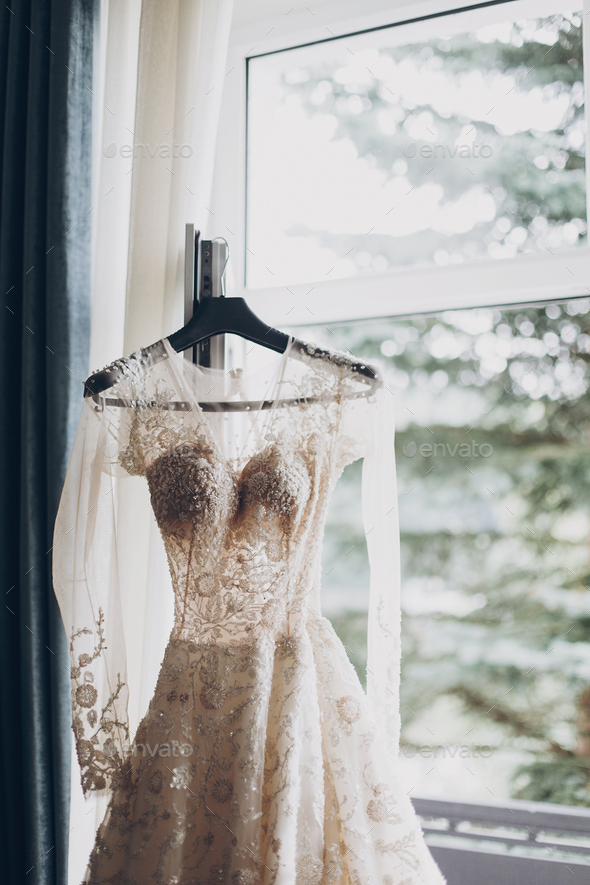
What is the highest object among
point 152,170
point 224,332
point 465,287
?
point 152,170

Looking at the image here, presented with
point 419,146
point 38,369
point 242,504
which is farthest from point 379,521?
point 419,146

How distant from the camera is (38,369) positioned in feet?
4.53

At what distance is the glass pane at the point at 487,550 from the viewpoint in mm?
1625

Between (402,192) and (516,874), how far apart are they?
1624 mm

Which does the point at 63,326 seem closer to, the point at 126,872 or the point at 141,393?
the point at 141,393

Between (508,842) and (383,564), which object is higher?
(383,564)

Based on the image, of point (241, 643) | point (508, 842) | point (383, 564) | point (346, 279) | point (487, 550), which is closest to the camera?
point (241, 643)

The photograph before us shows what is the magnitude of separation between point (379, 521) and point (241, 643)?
1.02 ft

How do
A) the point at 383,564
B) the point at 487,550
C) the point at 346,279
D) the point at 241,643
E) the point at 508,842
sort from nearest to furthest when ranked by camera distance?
the point at 241,643 → the point at 383,564 → the point at 508,842 → the point at 346,279 → the point at 487,550

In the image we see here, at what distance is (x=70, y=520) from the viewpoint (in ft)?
3.41

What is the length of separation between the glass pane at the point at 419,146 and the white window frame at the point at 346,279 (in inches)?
1.6

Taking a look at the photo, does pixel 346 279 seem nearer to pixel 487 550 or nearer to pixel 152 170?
pixel 152 170

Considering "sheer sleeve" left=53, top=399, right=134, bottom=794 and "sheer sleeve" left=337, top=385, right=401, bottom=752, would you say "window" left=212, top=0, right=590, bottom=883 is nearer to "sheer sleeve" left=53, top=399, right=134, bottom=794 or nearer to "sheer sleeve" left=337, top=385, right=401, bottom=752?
"sheer sleeve" left=337, top=385, right=401, bottom=752

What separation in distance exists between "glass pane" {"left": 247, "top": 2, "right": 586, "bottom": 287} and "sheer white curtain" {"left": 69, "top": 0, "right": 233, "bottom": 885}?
0.30m
